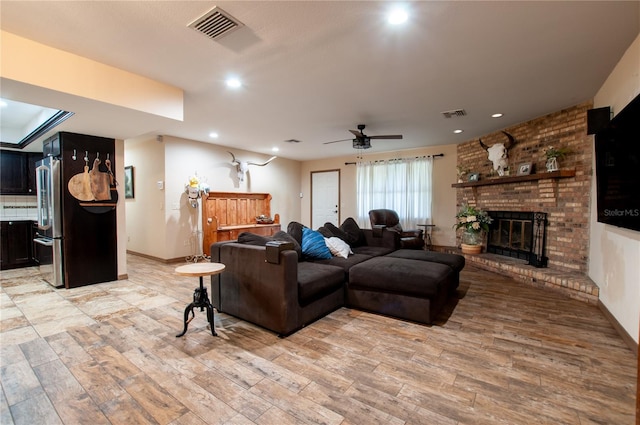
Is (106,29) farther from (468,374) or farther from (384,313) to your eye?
(468,374)

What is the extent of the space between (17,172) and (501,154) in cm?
888

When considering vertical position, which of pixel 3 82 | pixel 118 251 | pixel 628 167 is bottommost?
pixel 118 251

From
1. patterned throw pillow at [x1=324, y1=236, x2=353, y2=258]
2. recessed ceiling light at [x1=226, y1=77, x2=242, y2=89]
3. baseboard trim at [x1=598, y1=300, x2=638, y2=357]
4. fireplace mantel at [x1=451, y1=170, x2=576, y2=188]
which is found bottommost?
baseboard trim at [x1=598, y1=300, x2=638, y2=357]

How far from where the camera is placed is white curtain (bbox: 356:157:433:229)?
261 inches

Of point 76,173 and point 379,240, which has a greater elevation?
point 76,173

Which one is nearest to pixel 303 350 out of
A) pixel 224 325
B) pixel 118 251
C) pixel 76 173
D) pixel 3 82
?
pixel 224 325

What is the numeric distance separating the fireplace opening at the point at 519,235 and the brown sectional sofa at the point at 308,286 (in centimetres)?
190

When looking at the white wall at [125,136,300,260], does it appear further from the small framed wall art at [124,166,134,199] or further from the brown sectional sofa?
the brown sectional sofa

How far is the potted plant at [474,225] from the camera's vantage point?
17.3 ft

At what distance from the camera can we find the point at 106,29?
2.19 metres

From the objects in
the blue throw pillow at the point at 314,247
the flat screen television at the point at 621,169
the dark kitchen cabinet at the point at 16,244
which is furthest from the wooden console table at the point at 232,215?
the flat screen television at the point at 621,169

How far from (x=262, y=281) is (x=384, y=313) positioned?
1.37 meters

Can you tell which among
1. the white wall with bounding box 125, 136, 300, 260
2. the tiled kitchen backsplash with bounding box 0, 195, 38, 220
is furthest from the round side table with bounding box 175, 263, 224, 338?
the tiled kitchen backsplash with bounding box 0, 195, 38, 220

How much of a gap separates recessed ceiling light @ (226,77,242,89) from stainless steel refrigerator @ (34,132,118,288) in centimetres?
246
